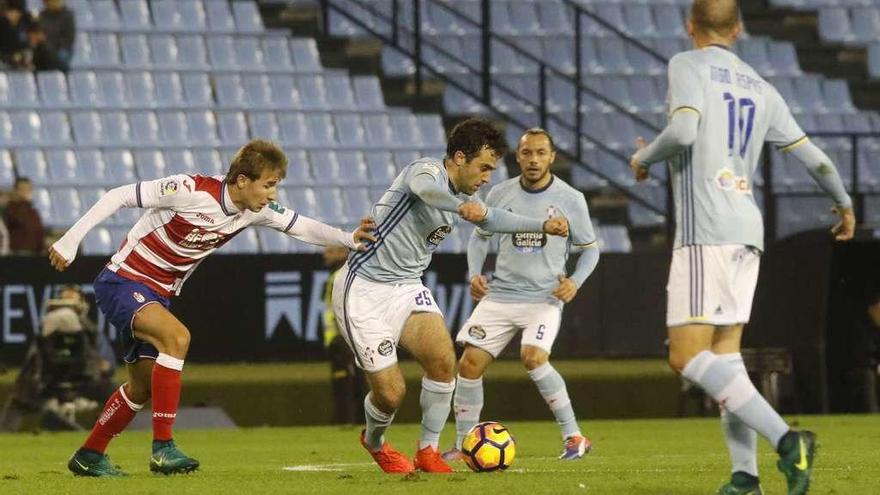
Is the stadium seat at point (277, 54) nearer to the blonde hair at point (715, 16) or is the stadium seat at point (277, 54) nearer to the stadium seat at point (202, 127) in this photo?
the stadium seat at point (202, 127)

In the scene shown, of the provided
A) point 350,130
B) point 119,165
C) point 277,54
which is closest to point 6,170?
point 119,165

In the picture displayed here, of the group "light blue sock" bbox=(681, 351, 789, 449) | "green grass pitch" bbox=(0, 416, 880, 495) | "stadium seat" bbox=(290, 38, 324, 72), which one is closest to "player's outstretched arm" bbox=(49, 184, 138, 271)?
"green grass pitch" bbox=(0, 416, 880, 495)

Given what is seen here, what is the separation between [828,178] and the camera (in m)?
7.30

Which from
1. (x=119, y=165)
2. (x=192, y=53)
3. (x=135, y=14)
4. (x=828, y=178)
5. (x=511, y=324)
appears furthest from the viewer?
(x=135, y=14)

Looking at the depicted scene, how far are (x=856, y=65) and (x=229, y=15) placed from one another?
8144 mm

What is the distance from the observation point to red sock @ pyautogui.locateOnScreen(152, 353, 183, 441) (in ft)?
29.0

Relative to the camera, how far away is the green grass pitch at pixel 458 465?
8133mm

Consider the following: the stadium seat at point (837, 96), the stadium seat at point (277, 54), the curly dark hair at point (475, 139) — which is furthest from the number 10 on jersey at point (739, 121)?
the stadium seat at point (837, 96)

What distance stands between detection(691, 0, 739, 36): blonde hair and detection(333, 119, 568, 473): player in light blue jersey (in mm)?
2032

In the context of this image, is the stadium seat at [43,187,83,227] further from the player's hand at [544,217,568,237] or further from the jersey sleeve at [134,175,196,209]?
the player's hand at [544,217,568,237]

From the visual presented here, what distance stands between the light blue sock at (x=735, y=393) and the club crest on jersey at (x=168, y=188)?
3.01 meters

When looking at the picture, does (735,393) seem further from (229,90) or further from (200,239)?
(229,90)

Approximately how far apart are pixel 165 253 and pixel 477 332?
2.71 m

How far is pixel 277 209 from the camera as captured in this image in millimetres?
9180
